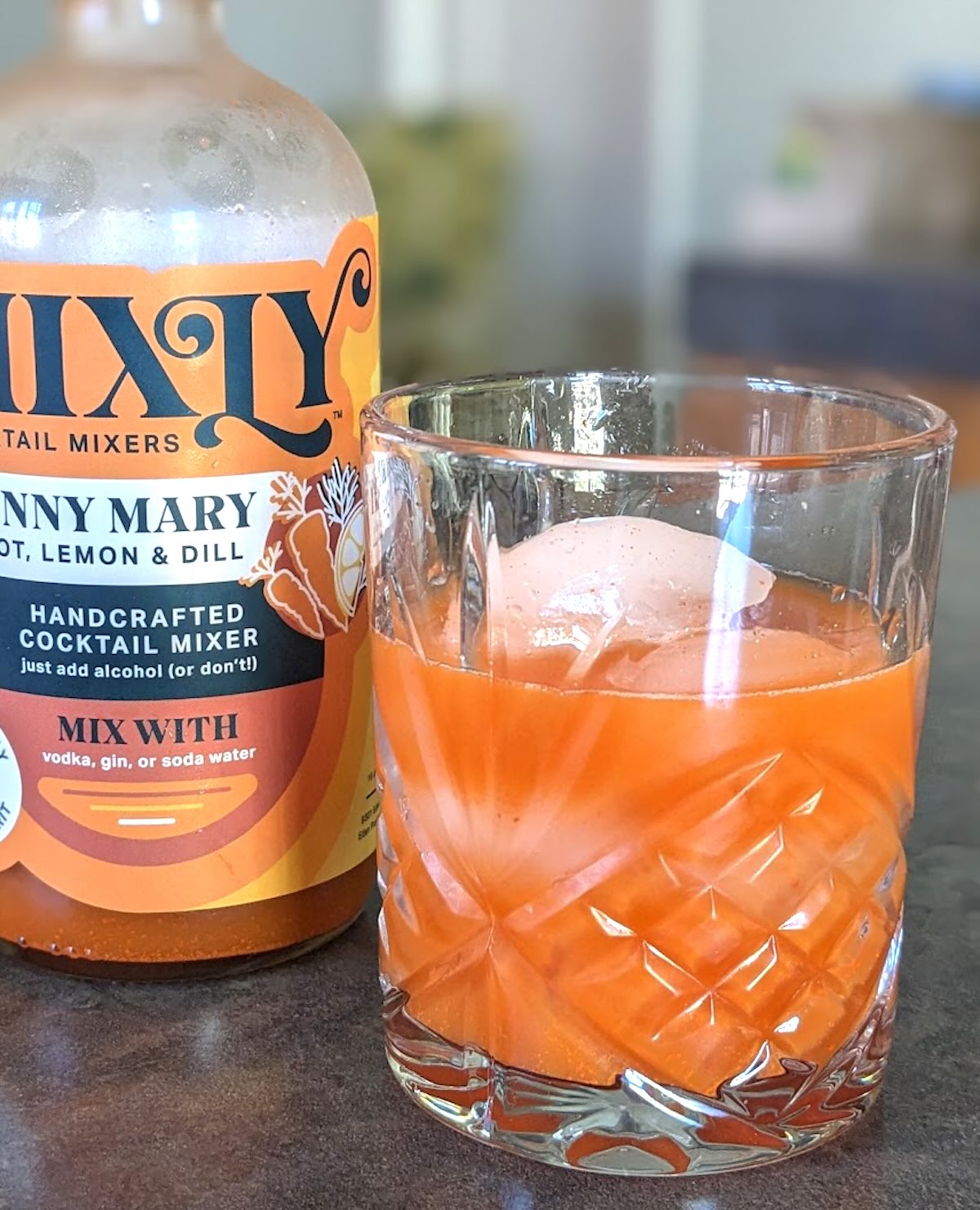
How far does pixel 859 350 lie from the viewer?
10.1ft

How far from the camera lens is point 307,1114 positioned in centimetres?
48

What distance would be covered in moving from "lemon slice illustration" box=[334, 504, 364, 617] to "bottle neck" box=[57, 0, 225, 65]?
17 cm

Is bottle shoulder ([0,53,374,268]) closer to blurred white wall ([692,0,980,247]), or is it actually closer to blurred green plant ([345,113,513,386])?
blurred green plant ([345,113,513,386])

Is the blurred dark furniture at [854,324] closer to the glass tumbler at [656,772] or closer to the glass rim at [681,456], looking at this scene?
the glass rim at [681,456]

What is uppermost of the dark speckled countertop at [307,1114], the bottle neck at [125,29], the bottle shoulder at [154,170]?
the bottle neck at [125,29]

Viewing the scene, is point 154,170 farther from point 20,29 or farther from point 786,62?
point 786,62

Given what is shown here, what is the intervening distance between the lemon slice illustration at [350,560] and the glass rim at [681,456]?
7 centimetres

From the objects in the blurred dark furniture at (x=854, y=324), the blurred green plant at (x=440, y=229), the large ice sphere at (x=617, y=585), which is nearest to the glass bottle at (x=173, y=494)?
the large ice sphere at (x=617, y=585)

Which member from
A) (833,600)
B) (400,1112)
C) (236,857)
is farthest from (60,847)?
(833,600)

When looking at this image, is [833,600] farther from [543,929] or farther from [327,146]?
[327,146]

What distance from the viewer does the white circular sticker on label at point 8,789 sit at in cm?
56

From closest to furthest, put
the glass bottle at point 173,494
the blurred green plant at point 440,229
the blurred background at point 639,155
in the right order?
1. the glass bottle at point 173,494
2. the blurred background at point 639,155
3. the blurred green plant at point 440,229

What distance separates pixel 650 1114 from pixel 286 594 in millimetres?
216

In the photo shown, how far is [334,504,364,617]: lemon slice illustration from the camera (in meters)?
0.57
